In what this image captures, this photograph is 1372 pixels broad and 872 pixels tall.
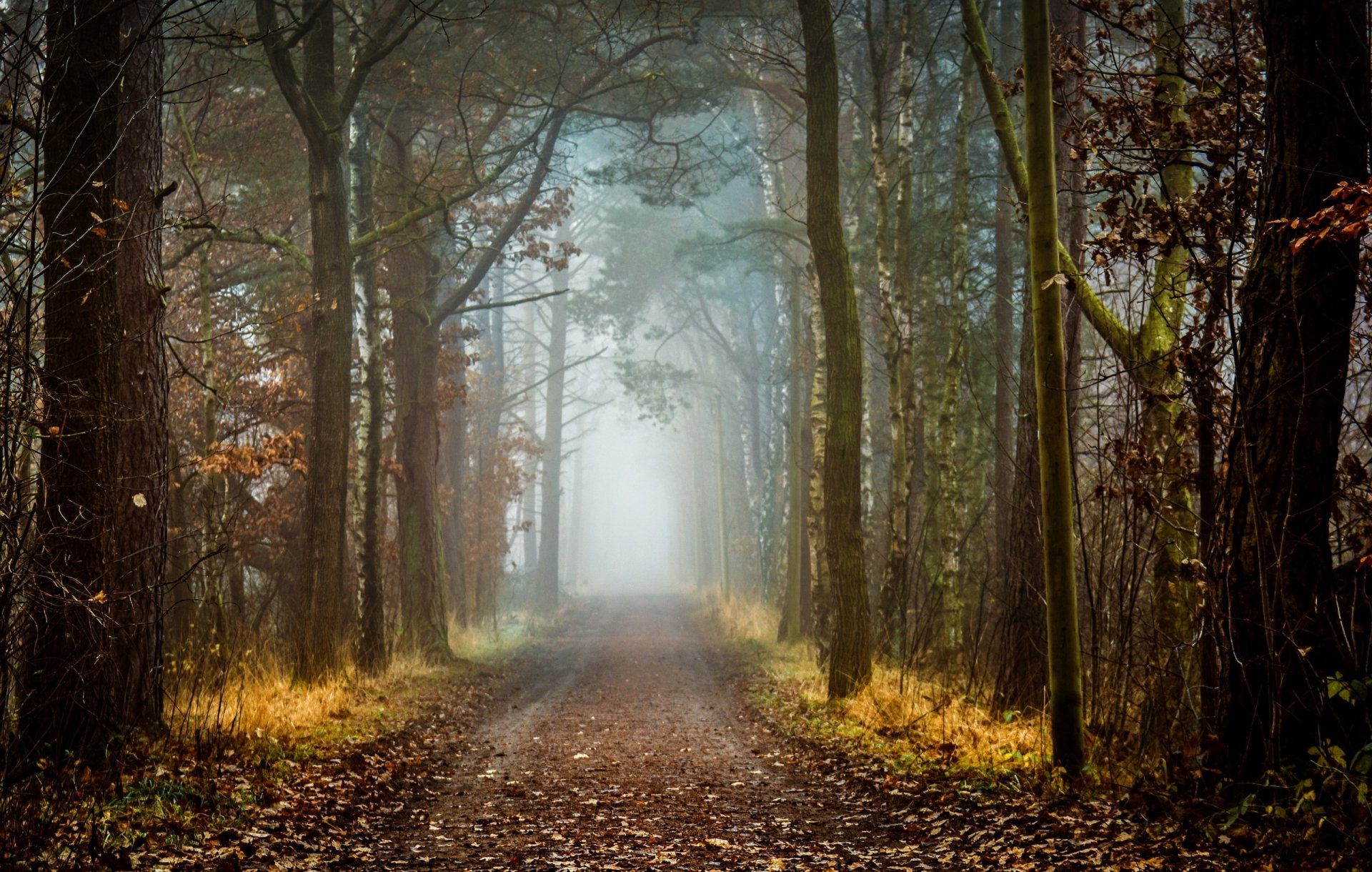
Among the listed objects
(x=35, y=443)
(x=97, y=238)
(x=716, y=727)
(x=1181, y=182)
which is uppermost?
(x=1181, y=182)

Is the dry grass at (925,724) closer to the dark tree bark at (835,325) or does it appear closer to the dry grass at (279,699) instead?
the dark tree bark at (835,325)

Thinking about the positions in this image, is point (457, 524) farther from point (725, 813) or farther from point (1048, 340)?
point (1048, 340)

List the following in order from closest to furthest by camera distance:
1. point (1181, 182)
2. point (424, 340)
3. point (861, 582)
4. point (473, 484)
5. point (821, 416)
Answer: point (1181, 182), point (861, 582), point (821, 416), point (424, 340), point (473, 484)

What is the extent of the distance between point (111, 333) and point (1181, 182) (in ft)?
26.4

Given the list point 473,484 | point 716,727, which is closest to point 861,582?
point 716,727

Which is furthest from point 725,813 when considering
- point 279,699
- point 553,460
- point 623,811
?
point 553,460

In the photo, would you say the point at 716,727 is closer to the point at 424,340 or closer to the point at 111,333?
the point at 111,333

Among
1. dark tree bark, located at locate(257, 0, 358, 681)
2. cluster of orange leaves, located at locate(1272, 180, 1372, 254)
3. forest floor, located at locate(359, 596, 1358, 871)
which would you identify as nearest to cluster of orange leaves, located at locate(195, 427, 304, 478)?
dark tree bark, located at locate(257, 0, 358, 681)

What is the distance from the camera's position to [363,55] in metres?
11.7

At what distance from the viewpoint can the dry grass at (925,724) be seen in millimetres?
7109

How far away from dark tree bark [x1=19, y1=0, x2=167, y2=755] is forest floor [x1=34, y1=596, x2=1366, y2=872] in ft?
2.90

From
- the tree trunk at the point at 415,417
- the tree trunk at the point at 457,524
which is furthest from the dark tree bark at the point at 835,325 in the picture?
the tree trunk at the point at 457,524

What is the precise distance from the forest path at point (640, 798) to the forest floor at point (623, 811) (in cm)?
2

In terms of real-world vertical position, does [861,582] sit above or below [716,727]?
above
